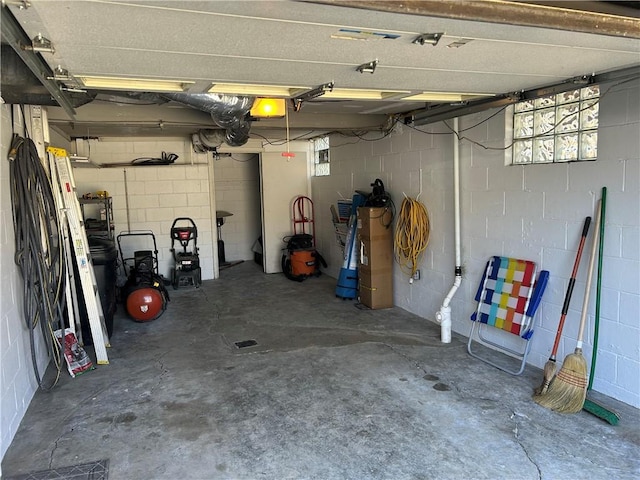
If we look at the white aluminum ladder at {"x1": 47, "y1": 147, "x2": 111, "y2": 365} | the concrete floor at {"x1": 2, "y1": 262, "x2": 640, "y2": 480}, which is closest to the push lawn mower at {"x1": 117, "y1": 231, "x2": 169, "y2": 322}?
the concrete floor at {"x1": 2, "y1": 262, "x2": 640, "y2": 480}

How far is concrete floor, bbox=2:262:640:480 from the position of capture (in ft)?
8.17

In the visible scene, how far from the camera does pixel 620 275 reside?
3053 millimetres

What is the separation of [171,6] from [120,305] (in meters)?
5.22

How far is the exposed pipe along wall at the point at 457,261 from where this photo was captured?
14.3 feet

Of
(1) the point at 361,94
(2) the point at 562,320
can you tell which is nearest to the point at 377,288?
(2) the point at 562,320

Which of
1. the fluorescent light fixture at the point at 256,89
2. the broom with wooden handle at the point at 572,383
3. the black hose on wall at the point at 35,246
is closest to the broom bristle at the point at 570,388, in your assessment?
the broom with wooden handle at the point at 572,383

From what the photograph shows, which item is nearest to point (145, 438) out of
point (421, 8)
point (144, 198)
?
point (421, 8)

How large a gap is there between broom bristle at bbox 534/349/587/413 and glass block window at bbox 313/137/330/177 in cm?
508

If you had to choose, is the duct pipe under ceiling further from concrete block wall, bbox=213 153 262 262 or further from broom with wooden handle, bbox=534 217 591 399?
concrete block wall, bbox=213 153 262 262

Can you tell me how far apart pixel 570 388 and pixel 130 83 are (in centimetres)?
324

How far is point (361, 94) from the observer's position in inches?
126

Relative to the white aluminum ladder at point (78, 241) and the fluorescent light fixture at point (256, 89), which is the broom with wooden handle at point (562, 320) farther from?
the white aluminum ladder at point (78, 241)

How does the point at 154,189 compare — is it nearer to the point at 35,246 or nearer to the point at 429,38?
the point at 35,246

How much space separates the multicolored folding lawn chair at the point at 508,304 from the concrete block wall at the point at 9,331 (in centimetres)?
334
